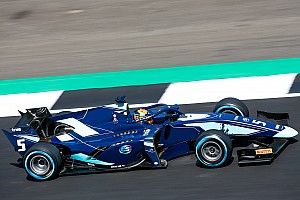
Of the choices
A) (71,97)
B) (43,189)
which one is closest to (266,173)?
(43,189)

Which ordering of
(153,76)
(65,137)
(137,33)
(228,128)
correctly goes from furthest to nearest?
(137,33)
(153,76)
(65,137)
(228,128)

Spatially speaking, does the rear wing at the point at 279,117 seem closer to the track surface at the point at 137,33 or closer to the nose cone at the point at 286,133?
the nose cone at the point at 286,133

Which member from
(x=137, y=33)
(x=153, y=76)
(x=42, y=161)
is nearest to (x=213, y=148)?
(x=42, y=161)

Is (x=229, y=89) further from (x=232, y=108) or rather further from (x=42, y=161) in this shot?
(x=42, y=161)

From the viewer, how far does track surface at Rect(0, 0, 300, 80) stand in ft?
49.2

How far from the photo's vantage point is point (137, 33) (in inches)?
656

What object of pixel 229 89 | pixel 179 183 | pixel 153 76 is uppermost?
pixel 153 76

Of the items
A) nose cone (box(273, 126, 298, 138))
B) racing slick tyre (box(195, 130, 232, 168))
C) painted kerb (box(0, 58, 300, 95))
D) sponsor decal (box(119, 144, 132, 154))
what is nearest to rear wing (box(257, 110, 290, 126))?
nose cone (box(273, 126, 298, 138))

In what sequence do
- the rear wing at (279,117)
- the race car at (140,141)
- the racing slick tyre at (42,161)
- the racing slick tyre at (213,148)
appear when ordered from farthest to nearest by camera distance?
the rear wing at (279,117) < the racing slick tyre at (42,161) < the race car at (140,141) < the racing slick tyre at (213,148)

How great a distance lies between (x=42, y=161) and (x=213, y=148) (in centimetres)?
204

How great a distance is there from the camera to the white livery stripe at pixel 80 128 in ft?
32.7

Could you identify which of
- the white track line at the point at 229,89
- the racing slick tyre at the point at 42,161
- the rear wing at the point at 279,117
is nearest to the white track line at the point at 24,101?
the white track line at the point at 229,89

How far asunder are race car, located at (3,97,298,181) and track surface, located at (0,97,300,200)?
0.10m

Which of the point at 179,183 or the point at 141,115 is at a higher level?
the point at 141,115
